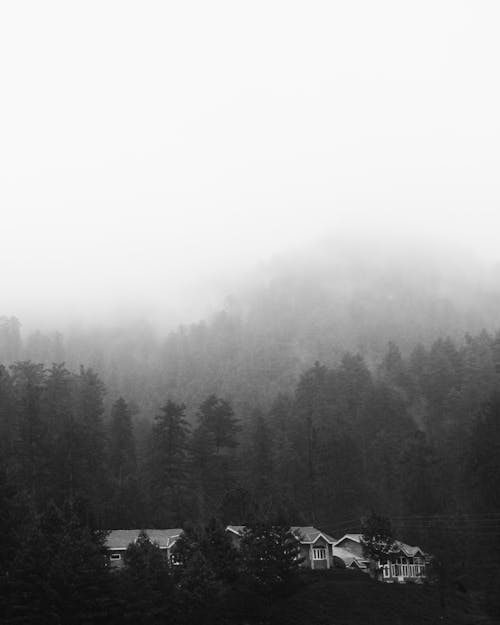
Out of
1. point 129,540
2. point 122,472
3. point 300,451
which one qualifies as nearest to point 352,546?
point 300,451

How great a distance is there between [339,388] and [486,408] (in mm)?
21643

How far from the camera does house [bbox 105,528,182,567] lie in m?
65.9

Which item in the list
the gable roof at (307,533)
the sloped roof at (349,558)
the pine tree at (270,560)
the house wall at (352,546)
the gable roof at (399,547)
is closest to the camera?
the pine tree at (270,560)

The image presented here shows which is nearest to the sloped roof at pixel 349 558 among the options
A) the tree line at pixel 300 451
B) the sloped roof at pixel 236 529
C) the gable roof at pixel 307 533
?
the gable roof at pixel 307 533

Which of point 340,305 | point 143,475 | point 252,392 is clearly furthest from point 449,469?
point 340,305

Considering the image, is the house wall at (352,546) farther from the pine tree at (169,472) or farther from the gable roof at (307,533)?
the pine tree at (169,472)

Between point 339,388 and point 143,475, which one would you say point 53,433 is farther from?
point 339,388

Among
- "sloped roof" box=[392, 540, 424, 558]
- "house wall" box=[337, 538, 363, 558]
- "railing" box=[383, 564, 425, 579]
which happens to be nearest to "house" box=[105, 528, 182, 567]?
"house wall" box=[337, 538, 363, 558]

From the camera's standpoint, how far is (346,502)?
88625 mm

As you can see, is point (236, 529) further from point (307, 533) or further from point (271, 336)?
point (271, 336)

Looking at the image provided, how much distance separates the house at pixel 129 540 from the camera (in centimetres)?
6594

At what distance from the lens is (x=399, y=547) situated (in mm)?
74500

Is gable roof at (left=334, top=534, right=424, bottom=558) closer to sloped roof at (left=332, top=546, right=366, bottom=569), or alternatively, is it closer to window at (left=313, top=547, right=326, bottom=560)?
sloped roof at (left=332, top=546, right=366, bottom=569)

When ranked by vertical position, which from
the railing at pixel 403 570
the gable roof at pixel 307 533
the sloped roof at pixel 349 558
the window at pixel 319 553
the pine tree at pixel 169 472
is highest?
the pine tree at pixel 169 472
